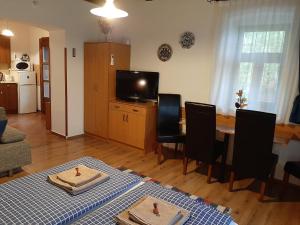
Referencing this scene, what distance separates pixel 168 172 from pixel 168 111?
1.03m

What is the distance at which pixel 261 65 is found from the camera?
3248mm

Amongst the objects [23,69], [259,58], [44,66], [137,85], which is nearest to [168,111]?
[137,85]

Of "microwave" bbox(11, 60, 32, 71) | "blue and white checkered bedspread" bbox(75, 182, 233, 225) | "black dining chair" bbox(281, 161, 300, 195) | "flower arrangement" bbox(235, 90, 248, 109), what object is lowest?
"black dining chair" bbox(281, 161, 300, 195)

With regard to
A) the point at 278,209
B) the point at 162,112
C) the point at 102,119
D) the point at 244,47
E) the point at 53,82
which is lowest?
the point at 278,209

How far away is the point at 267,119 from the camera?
8.26 ft

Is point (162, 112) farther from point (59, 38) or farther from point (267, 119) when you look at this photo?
point (59, 38)

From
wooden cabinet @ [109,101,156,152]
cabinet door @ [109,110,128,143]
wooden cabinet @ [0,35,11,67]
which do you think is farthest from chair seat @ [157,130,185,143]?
wooden cabinet @ [0,35,11,67]

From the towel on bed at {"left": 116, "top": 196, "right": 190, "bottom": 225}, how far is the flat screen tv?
2.96 m

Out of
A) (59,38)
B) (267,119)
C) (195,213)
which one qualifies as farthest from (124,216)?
(59,38)

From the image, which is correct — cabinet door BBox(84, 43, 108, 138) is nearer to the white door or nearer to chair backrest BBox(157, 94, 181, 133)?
chair backrest BBox(157, 94, 181, 133)

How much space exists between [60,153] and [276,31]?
3.61 metres

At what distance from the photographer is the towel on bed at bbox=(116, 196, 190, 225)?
50.4 inches

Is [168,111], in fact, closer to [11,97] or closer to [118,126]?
[118,126]

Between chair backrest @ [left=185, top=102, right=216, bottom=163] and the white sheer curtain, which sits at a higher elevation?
the white sheer curtain
